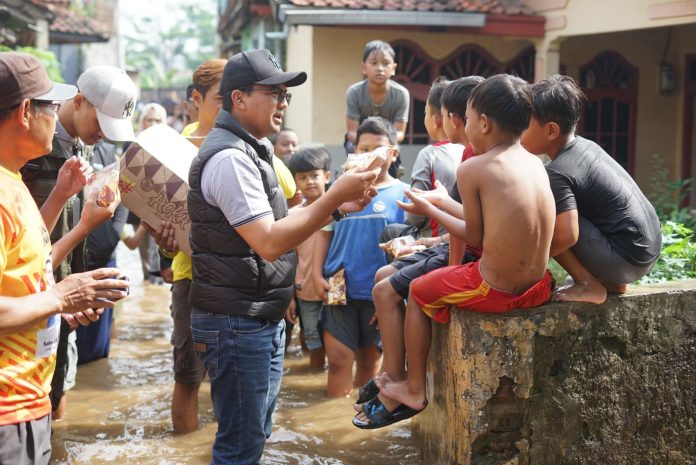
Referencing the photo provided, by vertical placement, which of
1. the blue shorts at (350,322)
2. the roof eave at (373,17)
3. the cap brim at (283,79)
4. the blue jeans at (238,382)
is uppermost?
the roof eave at (373,17)

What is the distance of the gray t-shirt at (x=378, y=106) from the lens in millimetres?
7863

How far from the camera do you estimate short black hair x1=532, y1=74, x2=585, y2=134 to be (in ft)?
12.8

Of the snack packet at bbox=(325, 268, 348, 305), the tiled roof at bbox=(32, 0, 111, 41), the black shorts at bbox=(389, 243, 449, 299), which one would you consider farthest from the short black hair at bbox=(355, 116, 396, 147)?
the tiled roof at bbox=(32, 0, 111, 41)

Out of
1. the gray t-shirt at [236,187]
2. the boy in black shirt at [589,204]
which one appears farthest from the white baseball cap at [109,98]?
the boy in black shirt at [589,204]

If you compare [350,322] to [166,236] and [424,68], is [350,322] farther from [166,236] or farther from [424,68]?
[424,68]

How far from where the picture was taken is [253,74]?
12.3 feet

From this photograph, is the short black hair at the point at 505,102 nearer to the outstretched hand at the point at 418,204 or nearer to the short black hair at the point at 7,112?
the outstretched hand at the point at 418,204

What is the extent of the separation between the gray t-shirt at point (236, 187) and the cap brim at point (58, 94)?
65cm

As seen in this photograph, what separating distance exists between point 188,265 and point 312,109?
308 inches

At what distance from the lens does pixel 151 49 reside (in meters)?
59.4

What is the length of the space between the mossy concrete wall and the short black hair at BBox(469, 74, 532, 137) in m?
0.86

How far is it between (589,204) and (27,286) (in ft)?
8.23

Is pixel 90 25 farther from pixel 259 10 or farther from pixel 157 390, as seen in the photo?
pixel 157 390

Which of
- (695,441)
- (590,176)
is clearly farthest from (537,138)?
(695,441)
